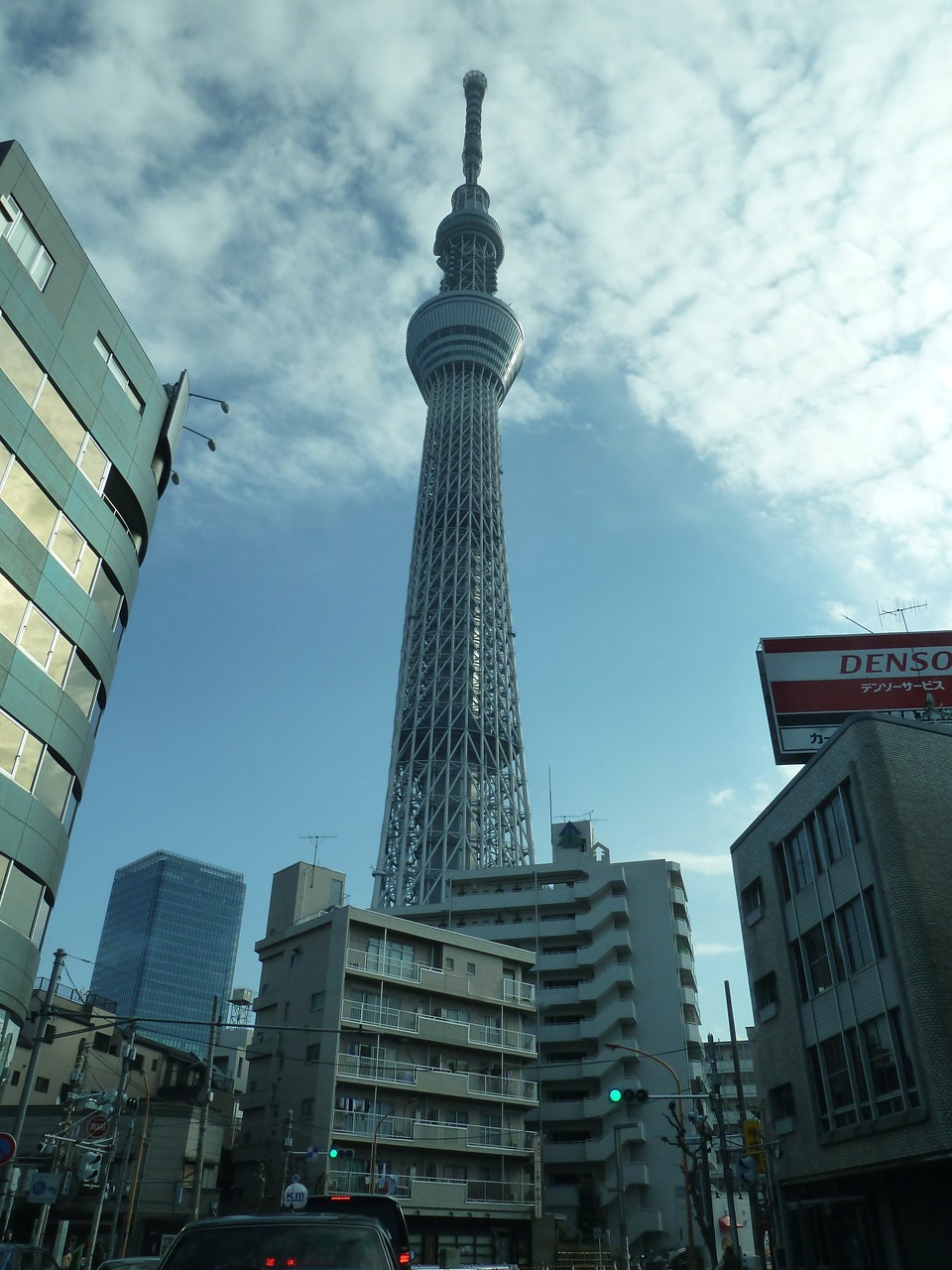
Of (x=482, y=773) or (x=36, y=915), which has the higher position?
(x=482, y=773)

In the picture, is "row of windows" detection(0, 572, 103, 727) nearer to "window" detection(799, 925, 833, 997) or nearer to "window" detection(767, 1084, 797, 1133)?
"window" detection(799, 925, 833, 997)

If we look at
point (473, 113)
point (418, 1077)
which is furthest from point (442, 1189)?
point (473, 113)

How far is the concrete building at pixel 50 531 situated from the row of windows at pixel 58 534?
0.05 meters

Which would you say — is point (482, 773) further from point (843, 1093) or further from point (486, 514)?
point (843, 1093)

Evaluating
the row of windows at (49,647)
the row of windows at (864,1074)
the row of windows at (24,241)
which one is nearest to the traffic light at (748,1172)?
the row of windows at (864,1074)

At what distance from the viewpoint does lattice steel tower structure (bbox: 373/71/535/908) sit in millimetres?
92688

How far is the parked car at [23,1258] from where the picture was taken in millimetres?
14352

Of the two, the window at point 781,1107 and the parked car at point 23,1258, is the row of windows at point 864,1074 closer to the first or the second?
the window at point 781,1107

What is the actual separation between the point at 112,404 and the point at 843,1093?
27.6 metres

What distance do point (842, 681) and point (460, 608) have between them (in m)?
76.6

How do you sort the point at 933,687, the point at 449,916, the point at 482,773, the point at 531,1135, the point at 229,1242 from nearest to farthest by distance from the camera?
the point at 229,1242 → the point at 933,687 → the point at 531,1135 → the point at 449,916 → the point at 482,773

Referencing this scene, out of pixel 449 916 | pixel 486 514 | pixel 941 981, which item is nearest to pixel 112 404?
pixel 941 981

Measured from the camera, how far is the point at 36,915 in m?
23.9

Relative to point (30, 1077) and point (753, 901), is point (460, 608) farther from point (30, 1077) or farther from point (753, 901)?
point (30, 1077)
